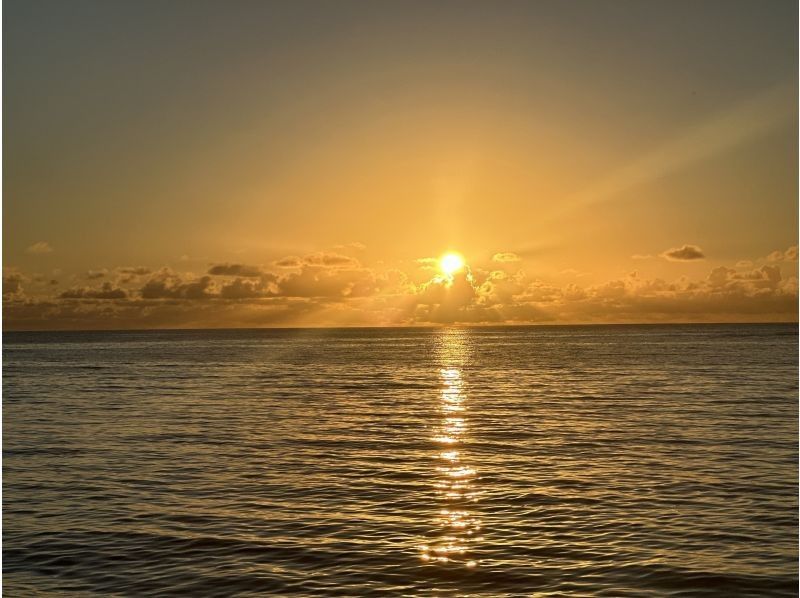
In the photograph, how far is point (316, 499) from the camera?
79.3 ft

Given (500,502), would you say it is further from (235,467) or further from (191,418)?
(191,418)

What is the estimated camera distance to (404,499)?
23.9 meters

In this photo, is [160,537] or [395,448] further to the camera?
[395,448]

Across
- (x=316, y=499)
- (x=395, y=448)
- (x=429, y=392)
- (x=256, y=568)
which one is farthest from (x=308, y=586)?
(x=429, y=392)

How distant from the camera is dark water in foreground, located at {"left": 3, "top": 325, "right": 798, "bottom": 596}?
17156 millimetres

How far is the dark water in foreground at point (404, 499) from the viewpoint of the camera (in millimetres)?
17156

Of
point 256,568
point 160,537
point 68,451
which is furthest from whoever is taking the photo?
point 68,451

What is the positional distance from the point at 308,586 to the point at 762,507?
13654 millimetres

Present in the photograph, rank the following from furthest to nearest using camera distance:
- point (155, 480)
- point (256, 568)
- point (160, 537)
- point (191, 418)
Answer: point (191, 418) → point (155, 480) → point (160, 537) → point (256, 568)

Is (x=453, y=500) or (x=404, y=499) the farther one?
(x=404, y=499)

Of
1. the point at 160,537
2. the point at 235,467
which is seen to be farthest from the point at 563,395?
the point at 160,537

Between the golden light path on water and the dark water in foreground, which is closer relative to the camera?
the dark water in foreground

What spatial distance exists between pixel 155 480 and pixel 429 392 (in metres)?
40.0

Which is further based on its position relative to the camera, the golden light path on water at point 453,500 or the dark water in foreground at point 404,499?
the golden light path on water at point 453,500
